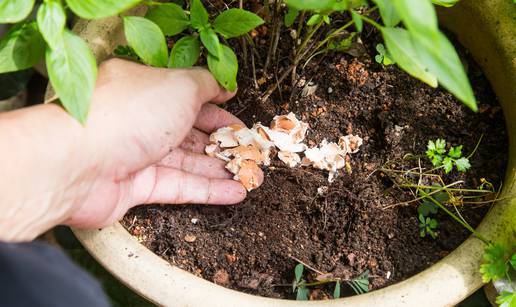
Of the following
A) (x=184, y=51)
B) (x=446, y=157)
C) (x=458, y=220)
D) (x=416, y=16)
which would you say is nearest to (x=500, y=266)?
(x=458, y=220)

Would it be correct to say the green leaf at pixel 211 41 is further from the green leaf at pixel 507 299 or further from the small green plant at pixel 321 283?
the green leaf at pixel 507 299

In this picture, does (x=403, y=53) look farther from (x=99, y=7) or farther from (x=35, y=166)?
(x=35, y=166)

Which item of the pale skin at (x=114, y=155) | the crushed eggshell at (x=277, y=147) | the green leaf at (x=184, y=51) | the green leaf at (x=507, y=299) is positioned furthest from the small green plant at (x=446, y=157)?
the green leaf at (x=184, y=51)

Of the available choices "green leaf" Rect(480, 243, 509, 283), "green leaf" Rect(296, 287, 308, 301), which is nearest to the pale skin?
"green leaf" Rect(296, 287, 308, 301)

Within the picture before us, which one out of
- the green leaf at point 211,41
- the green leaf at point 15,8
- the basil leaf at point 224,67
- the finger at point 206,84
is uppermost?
the green leaf at point 15,8

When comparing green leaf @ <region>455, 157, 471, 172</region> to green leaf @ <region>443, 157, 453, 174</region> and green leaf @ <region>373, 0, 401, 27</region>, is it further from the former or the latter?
green leaf @ <region>373, 0, 401, 27</region>

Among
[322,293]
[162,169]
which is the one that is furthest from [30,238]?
[322,293]

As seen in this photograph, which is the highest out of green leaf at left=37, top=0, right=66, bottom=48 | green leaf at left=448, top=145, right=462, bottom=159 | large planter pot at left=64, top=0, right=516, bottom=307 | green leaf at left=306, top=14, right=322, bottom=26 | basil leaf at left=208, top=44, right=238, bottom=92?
green leaf at left=37, top=0, right=66, bottom=48

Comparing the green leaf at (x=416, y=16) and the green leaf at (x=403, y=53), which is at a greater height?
the green leaf at (x=416, y=16)
